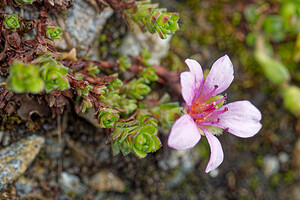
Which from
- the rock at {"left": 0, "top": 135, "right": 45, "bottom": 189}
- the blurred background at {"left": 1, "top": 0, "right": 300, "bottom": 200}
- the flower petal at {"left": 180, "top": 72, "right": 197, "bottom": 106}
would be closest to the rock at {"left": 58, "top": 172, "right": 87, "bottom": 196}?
the blurred background at {"left": 1, "top": 0, "right": 300, "bottom": 200}

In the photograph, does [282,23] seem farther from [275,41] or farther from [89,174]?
[89,174]

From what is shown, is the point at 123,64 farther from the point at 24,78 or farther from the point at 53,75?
the point at 24,78

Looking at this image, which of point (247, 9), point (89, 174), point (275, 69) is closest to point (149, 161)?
point (89, 174)

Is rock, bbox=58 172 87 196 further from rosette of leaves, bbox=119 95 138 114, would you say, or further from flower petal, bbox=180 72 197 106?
flower petal, bbox=180 72 197 106

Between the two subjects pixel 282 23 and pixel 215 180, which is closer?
pixel 215 180

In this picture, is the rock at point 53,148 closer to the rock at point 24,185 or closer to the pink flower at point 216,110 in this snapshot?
the rock at point 24,185

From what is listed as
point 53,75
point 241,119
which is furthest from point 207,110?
point 53,75

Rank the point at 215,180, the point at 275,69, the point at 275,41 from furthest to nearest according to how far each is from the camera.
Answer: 1. the point at 275,41
2. the point at 275,69
3. the point at 215,180

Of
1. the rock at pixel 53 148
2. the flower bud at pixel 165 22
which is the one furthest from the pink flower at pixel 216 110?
the rock at pixel 53 148
